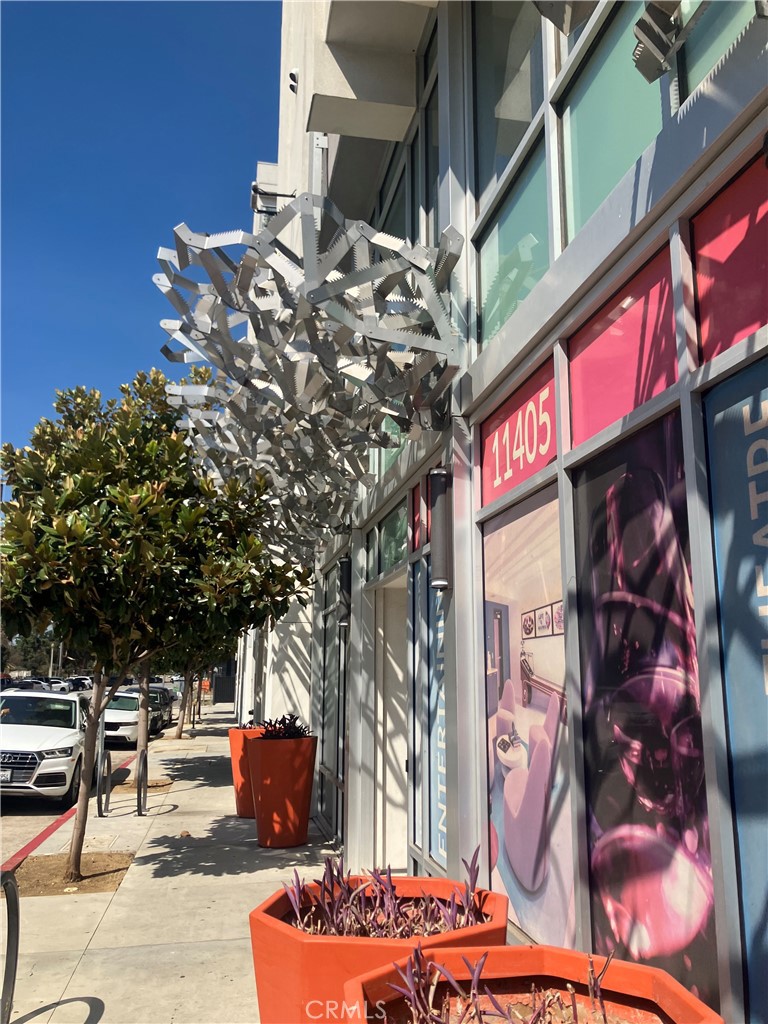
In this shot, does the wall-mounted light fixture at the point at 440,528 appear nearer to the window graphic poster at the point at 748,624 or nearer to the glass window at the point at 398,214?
the window graphic poster at the point at 748,624

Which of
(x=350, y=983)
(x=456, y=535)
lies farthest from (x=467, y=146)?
(x=350, y=983)

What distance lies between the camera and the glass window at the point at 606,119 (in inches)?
120

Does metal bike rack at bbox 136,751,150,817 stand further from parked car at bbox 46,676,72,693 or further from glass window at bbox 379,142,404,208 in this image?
parked car at bbox 46,676,72,693

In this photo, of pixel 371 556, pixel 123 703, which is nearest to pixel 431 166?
pixel 371 556

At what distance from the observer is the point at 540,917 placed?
3566 millimetres

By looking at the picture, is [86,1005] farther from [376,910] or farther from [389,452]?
[389,452]

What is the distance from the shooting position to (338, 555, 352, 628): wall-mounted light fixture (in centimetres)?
919

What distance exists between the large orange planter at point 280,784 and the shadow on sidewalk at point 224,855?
0.20 meters

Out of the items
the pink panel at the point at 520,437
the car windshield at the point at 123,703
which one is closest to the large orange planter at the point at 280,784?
the pink panel at the point at 520,437

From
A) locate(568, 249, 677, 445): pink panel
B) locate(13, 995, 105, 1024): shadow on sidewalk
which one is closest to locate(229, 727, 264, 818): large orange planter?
locate(13, 995, 105, 1024): shadow on sidewalk

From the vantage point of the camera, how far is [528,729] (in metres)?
3.82

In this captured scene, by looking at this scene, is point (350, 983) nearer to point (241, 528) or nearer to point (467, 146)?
point (467, 146)

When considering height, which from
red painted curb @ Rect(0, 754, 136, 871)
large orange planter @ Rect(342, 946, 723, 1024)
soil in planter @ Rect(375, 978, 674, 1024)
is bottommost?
red painted curb @ Rect(0, 754, 136, 871)

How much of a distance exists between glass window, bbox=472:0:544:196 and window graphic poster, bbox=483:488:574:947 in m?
2.15
